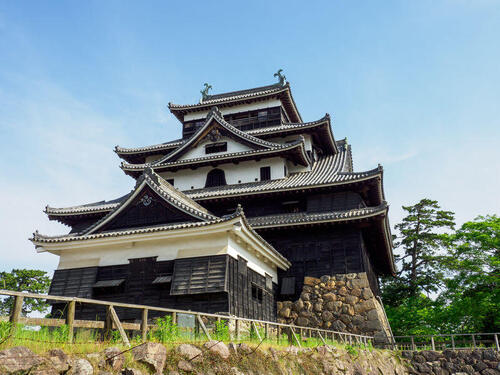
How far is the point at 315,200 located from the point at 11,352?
17.1m

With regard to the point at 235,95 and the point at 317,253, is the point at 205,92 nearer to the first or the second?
the point at 235,95

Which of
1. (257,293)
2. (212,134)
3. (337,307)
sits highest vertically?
(212,134)

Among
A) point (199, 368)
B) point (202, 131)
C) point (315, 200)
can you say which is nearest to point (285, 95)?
point (202, 131)

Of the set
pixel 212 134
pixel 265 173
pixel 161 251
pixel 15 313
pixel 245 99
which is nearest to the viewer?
pixel 15 313

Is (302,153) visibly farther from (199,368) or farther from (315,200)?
(199,368)

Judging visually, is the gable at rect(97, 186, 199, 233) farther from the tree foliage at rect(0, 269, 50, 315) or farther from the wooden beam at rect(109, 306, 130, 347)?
the tree foliage at rect(0, 269, 50, 315)

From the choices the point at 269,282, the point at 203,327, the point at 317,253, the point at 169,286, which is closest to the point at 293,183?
the point at 317,253

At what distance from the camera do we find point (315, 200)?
20578mm

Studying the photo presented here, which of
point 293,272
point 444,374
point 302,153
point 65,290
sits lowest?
point 444,374

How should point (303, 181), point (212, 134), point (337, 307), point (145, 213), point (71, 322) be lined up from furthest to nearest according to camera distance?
point (212, 134)
point (303, 181)
point (337, 307)
point (145, 213)
point (71, 322)

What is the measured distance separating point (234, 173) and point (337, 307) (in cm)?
983

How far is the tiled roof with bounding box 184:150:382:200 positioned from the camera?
19750mm

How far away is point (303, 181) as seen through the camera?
70.4 feet

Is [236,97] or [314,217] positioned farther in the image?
[236,97]
